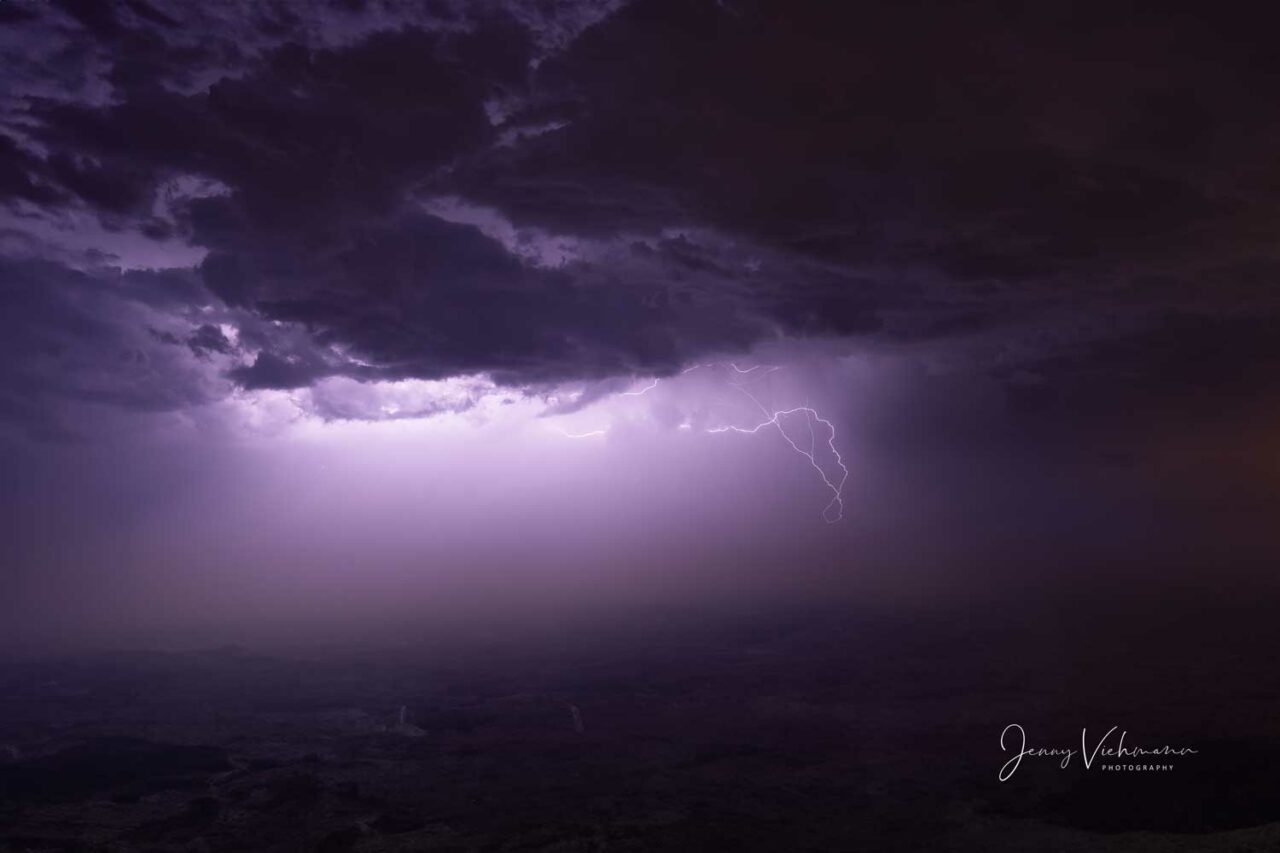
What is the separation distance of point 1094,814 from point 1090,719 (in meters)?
14.3

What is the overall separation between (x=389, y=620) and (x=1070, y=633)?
322ft

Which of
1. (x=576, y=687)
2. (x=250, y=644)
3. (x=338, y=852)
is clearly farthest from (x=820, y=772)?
(x=250, y=644)

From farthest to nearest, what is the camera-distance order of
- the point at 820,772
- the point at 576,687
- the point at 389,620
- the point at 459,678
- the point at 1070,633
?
1. the point at 389,620
2. the point at 1070,633
3. the point at 459,678
4. the point at 576,687
5. the point at 820,772

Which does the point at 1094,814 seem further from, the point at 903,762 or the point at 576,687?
the point at 576,687

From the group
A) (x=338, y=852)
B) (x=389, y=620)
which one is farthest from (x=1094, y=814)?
(x=389, y=620)

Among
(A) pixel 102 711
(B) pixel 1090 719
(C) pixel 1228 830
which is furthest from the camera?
(A) pixel 102 711

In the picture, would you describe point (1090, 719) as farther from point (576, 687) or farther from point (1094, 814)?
point (576, 687)

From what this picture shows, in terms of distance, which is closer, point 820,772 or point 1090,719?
point 820,772

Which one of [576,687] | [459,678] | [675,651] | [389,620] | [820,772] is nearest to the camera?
[820,772]

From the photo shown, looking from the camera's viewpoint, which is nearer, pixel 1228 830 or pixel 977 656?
pixel 1228 830

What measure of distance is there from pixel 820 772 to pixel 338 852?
19.5m

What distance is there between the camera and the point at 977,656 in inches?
2621

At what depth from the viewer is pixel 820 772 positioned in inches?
1438

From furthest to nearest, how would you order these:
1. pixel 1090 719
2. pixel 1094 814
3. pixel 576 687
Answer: pixel 576 687 < pixel 1090 719 < pixel 1094 814
